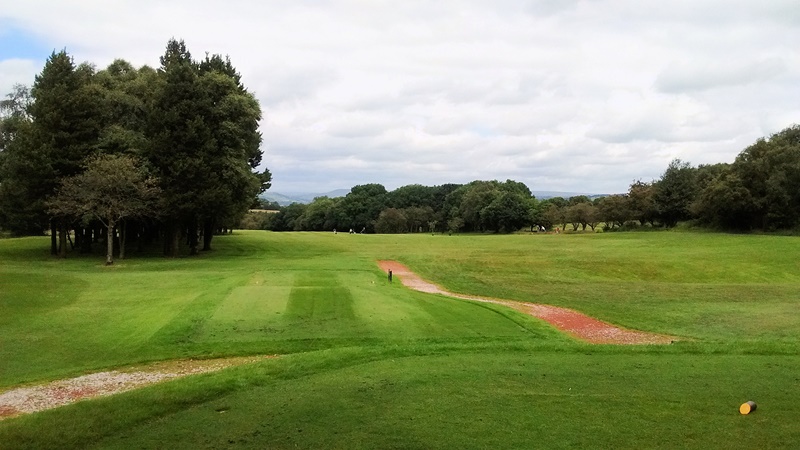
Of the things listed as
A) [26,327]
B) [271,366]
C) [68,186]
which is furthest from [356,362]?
[68,186]

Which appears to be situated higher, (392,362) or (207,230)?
(207,230)

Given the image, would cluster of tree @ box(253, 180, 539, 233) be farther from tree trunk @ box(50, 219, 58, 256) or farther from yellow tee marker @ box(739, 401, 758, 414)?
yellow tee marker @ box(739, 401, 758, 414)

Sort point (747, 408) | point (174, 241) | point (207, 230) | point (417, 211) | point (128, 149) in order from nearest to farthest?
point (747, 408) < point (128, 149) < point (174, 241) < point (207, 230) < point (417, 211)

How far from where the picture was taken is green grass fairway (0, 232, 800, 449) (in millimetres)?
6957

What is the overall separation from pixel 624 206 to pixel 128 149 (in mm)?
71599

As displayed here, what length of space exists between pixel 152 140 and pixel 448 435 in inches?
1654

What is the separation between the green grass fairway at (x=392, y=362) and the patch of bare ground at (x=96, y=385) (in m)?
0.53

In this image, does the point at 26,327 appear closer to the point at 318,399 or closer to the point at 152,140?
the point at 318,399

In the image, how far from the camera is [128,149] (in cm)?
4206

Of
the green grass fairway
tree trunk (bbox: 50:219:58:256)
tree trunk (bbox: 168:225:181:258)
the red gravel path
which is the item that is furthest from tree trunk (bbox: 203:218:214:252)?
the red gravel path

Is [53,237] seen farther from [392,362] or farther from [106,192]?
[392,362]

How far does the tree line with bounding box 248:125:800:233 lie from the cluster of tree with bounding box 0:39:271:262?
56.9 m

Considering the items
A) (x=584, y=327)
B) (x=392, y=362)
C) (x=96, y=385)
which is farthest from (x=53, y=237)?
(x=392, y=362)

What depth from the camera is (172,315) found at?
1788cm
